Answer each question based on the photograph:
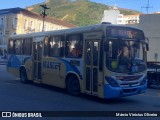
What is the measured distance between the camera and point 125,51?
12273 millimetres

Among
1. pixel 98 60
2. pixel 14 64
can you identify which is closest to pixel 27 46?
pixel 14 64

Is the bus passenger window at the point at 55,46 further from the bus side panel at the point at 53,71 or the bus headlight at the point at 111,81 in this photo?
the bus headlight at the point at 111,81

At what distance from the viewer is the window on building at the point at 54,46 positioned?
1455 cm

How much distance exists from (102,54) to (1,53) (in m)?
58.3

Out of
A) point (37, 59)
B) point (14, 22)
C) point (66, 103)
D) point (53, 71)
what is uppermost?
point (14, 22)

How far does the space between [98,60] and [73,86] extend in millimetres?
2256

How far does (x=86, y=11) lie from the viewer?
14100 cm

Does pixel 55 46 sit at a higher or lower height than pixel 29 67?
higher

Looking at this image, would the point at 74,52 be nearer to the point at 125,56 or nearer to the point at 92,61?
the point at 92,61

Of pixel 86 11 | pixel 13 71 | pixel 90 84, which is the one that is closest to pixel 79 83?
pixel 90 84

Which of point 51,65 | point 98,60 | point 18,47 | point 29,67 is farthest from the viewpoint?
point 18,47

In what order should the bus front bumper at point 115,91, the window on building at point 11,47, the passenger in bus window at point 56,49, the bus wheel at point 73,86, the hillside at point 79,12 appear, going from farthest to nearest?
the hillside at point 79,12 < the window on building at point 11,47 < the passenger in bus window at point 56,49 < the bus wheel at point 73,86 < the bus front bumper at point 115,91

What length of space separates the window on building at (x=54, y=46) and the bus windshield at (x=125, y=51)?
3.11 meters

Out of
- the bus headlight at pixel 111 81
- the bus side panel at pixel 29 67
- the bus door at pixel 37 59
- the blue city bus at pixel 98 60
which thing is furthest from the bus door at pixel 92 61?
the bus side panel at pixel 29 67
